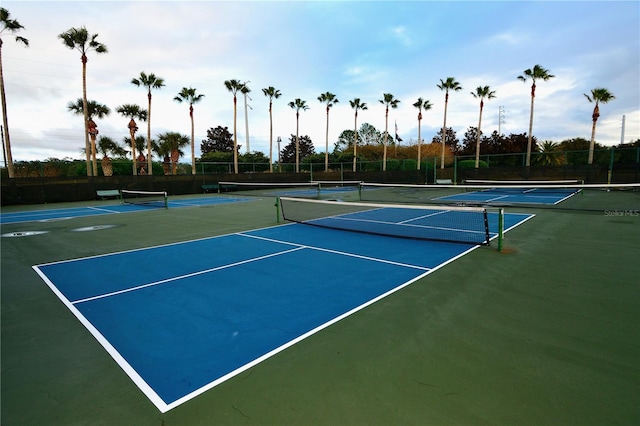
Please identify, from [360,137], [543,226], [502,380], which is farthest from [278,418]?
[360,137]

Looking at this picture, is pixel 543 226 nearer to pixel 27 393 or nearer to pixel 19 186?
pixel 27 393

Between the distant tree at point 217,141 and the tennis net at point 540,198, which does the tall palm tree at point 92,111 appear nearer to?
the tennis net at point 540,198

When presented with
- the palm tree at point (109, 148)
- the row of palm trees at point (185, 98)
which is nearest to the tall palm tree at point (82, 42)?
the row of palm trees at point (185, 98)

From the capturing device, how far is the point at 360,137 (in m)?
97.6

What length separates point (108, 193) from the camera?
2345cm

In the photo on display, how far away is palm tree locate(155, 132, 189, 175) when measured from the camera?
44.4m

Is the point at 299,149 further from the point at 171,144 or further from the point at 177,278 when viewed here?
the point at 177,278

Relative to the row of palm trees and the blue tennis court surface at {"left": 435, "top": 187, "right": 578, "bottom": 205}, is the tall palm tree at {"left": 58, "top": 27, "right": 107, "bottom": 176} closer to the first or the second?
the row of palm trees

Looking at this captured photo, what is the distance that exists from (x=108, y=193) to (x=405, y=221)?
21308 mm

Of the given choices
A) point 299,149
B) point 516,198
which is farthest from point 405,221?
point 299,149

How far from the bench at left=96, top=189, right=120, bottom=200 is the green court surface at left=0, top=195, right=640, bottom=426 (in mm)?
19647

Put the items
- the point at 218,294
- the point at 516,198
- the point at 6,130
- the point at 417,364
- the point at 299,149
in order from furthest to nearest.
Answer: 1. the point at 299,149
2. the point at 6,130
3. the point at 516,198
4. the point at 218,294
5. the point at 417,364

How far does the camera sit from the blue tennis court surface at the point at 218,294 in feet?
11.2

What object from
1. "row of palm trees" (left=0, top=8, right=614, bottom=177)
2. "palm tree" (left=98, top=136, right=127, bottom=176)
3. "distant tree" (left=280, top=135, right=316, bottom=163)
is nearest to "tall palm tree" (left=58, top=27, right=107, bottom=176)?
"row of palm trees" (left=0, top=8, right=614, bottom=177)
